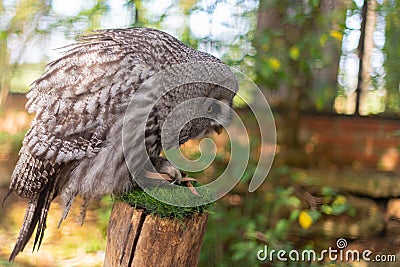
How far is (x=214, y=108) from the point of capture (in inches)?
59.1

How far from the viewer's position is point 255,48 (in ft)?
7.09

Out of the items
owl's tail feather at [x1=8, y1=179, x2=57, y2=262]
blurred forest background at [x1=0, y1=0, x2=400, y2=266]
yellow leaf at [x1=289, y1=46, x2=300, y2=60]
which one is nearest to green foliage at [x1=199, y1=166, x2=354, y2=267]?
blurred forest background at [x1=0, y1=0, x2=400, y2=266]

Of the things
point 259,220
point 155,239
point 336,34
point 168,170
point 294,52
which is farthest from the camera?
point 259,220

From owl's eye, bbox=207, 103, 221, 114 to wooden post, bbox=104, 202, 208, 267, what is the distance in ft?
1.13

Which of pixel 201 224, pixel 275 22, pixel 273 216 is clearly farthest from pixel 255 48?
pixel 201 224

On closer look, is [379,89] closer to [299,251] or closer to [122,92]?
[299,251]

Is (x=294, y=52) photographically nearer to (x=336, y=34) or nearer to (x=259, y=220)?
(x=336, y=34)

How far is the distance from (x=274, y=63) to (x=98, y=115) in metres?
1.01

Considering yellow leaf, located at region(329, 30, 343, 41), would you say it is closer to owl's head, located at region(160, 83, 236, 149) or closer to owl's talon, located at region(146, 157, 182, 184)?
owl's head, located at region(160, 83, 236, 149)

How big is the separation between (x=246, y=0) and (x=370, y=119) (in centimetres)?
108

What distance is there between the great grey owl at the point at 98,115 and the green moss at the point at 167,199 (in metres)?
0.05

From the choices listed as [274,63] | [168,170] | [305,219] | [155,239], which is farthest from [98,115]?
[305,219]

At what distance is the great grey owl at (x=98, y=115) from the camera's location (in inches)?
55.1

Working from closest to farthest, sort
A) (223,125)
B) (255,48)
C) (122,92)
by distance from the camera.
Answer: (122,92)
(223,125)
(255,48)
